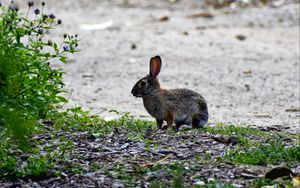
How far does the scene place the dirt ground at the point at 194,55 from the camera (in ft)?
37.9

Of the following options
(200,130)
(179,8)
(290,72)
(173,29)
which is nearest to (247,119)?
(200,130)

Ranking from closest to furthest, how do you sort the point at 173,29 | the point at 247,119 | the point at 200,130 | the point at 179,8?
the point at 200,130 < the point at 247,119 < the point at 173,29 < the point at 179,8

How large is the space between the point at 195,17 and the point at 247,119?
25.5 ft

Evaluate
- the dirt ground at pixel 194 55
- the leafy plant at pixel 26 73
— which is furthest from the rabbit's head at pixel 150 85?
the leafy plant at pixel 26 73

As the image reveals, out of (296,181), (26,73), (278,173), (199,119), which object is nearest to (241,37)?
(199,119)

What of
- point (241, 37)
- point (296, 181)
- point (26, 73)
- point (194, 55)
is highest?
Answer: point (26, 73)

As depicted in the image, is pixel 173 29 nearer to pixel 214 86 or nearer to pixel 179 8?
pixel 179 8

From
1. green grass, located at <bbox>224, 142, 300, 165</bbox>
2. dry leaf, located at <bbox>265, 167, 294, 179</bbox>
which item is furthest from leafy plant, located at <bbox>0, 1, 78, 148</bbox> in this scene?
dry leaf, located at <bbox>265, 167, 294, 179</bbox>

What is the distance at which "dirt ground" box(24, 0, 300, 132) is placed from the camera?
11555mm

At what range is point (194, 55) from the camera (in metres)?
14.8

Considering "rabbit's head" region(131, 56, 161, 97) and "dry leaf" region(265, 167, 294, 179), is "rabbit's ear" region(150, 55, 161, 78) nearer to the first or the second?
"rabbit's head" region(131, 56, 161, 97)

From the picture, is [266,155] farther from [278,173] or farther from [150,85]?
[150,85]

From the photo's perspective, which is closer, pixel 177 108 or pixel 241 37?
pixel 177 108

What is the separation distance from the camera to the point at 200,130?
8492 millimetres
